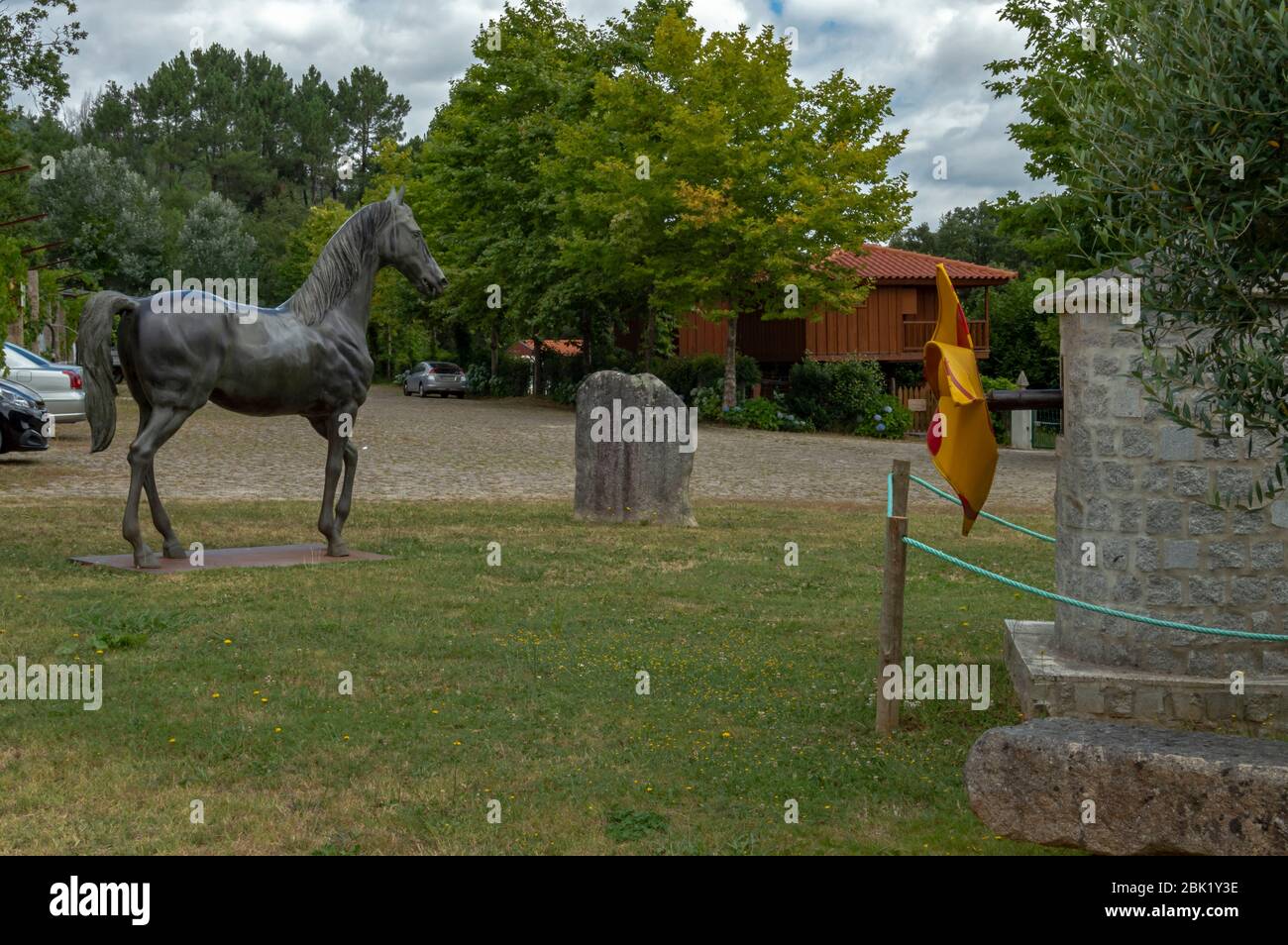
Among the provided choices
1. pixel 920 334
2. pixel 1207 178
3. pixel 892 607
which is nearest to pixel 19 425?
pixel 892 607

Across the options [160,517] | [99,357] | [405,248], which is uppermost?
[405,248]

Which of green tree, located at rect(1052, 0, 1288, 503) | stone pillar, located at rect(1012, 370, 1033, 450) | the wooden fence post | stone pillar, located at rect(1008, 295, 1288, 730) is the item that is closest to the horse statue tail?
the wooden fence post

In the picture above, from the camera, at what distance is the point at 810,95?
35375mm

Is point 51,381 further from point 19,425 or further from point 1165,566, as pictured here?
point 1165,566

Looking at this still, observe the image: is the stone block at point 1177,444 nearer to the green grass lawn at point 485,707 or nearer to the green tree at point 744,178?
the green grass lawn at point 485,707

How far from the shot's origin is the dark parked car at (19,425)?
19.6 meters

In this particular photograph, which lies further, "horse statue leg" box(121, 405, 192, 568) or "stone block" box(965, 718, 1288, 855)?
"horse statue leg" box(121, 405, 192, 568)

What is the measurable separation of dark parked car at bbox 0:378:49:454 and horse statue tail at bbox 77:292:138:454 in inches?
385

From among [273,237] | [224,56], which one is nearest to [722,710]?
[273,237]

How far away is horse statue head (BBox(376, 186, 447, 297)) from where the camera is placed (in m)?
11.9

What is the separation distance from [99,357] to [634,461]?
6.53 metres

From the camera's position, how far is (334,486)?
12.2 meters

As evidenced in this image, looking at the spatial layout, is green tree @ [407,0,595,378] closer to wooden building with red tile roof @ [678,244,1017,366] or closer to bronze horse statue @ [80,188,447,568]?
wooden building with red tile roof @ [678,244,1017,366]

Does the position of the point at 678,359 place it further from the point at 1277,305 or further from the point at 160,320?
the point at 1277,305
